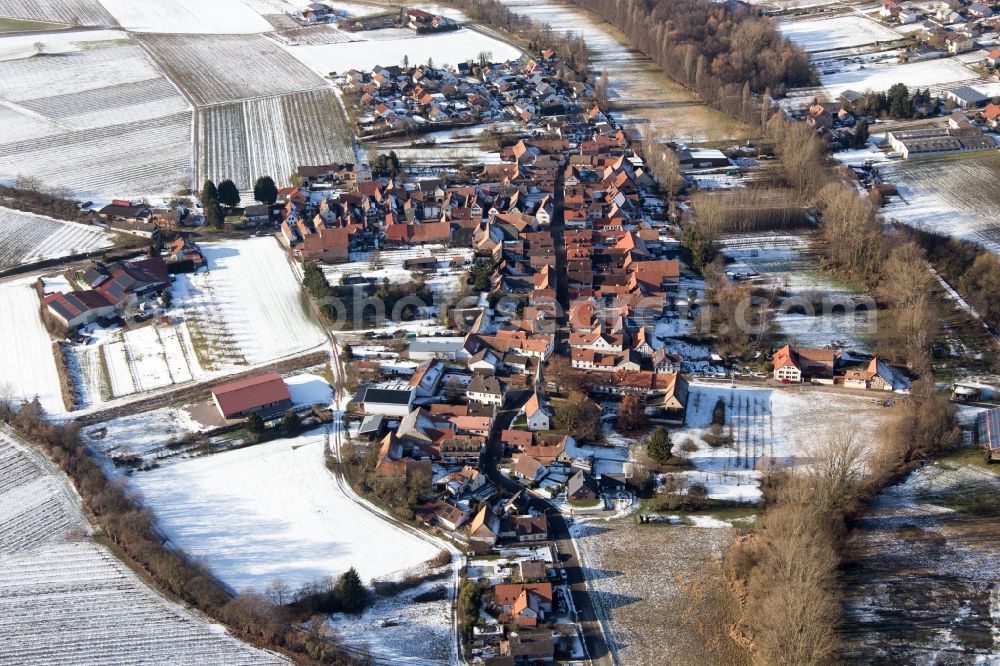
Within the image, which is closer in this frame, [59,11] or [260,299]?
[260,299]

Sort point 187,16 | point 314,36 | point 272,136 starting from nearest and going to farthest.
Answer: point 272,136 → point 314,36 → point 187,16

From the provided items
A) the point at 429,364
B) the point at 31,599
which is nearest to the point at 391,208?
the point at 429,364

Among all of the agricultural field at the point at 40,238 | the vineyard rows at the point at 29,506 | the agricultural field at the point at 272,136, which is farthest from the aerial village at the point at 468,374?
the agricultural field at the point at 272,136

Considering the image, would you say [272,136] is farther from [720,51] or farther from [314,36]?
[720,51]

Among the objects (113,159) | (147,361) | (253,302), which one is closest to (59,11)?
(113,159)

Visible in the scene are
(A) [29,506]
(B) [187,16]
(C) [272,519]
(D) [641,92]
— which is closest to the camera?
(C) [272,519]

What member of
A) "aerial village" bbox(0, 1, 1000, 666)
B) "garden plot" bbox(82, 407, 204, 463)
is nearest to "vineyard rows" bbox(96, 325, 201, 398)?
"aerial village" bbox(0, 1, 1000, 666)

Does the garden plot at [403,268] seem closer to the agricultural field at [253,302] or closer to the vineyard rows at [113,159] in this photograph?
the agricultural field at [253,302]
